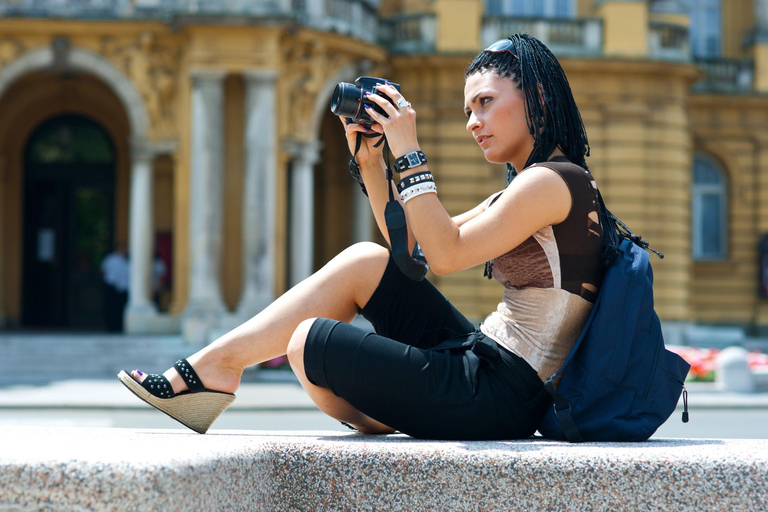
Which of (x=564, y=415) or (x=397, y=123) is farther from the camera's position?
(x=397, y=123)

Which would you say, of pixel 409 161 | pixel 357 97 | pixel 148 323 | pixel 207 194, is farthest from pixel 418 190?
pixel 148 323

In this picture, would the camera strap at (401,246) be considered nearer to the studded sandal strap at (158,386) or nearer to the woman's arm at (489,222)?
the woman's arm at (489,222)

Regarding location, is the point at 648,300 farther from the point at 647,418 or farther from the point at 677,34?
the point at 677,34

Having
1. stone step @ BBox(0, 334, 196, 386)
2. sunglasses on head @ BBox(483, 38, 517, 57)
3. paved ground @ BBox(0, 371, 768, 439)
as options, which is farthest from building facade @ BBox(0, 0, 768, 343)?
sunglasses on head @ BBox(483, 38, 517, 57)

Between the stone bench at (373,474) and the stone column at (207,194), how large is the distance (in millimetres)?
13903

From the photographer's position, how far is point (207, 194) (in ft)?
54.7

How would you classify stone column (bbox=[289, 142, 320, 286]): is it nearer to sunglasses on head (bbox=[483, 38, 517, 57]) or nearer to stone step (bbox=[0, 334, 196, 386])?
stone step (bbox=[0, 334, 196, 386])

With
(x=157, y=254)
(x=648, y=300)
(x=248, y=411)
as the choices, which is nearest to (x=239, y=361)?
(x=648, y=300)

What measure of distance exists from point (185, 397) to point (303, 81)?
1476 centimetres

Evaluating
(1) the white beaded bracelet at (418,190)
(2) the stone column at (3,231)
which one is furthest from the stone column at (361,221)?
(1) the white beaded bracelet at (418,190)

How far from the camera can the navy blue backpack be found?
2904mm

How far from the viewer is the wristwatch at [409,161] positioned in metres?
2.99

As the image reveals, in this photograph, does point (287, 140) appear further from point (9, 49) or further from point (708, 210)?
point (708, 210)

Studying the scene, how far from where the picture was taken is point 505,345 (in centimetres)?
307
